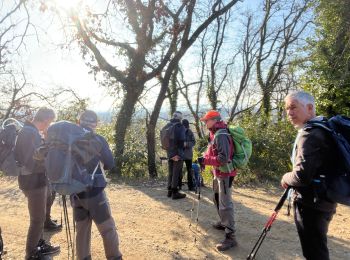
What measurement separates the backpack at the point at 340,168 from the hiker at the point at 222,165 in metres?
1.85

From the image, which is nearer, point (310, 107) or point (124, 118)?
point (310, 107)

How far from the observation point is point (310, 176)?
2783mm

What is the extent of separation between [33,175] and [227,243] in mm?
2835

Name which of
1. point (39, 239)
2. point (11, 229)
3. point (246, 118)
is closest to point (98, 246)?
point (39, 239)

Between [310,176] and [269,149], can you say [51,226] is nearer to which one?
[310,176]

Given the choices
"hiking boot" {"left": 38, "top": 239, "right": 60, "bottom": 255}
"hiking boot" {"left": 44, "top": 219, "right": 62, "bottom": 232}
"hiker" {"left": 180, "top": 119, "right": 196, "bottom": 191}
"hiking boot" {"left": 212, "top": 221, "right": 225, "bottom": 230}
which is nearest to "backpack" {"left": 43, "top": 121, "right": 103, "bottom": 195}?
"hiking boot" {"left": 38, "top": 239, "right": 60, "bottom": 255}

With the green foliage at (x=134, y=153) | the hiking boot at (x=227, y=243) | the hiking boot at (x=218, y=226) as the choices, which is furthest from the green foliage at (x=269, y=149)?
the hiking boot at (x=227, y=243)

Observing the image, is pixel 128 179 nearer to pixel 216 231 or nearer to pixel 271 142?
pixel 271 142

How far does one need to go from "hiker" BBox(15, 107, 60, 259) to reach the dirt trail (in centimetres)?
64

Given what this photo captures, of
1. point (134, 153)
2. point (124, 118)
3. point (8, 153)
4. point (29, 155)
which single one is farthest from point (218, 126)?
point (124, 118)

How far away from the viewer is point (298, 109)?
9.93 ft

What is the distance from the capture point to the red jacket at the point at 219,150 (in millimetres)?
4598

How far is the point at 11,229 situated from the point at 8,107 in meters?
12.0

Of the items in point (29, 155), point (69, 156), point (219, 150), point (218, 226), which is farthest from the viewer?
point (218, 226)
